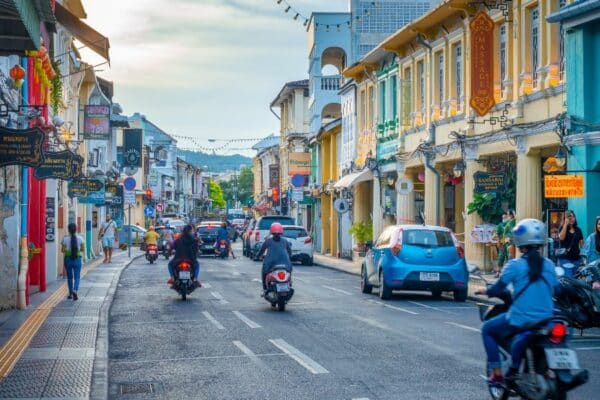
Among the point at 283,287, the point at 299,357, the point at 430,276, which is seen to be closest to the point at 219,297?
the point at 283,287

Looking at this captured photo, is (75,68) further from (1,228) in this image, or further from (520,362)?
(520,362)

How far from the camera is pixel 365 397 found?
9.98 metres

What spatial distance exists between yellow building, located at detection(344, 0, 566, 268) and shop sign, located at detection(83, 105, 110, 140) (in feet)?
34.9

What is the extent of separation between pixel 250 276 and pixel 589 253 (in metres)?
15.6

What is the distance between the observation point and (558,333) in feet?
26.5

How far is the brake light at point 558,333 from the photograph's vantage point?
8086mm

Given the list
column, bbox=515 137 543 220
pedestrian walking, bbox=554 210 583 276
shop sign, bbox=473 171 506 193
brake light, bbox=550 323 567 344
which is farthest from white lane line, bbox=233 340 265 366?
shop sign, bbox=473 171 506 193

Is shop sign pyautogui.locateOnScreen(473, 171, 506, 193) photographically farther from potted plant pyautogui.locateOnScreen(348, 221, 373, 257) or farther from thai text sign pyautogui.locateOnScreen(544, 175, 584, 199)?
potted plant pyautogui.locateOnScreen(348, 221, 373, 257)

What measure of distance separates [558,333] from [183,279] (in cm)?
1505

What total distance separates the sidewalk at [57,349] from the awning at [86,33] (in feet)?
26.2

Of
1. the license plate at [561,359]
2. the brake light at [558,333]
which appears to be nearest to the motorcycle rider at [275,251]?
the brake light at [558,333]

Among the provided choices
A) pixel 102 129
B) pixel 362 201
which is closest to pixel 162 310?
pixel 102 129

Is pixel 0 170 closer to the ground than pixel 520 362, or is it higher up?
higher up

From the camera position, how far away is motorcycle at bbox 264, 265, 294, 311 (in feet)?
63.5
